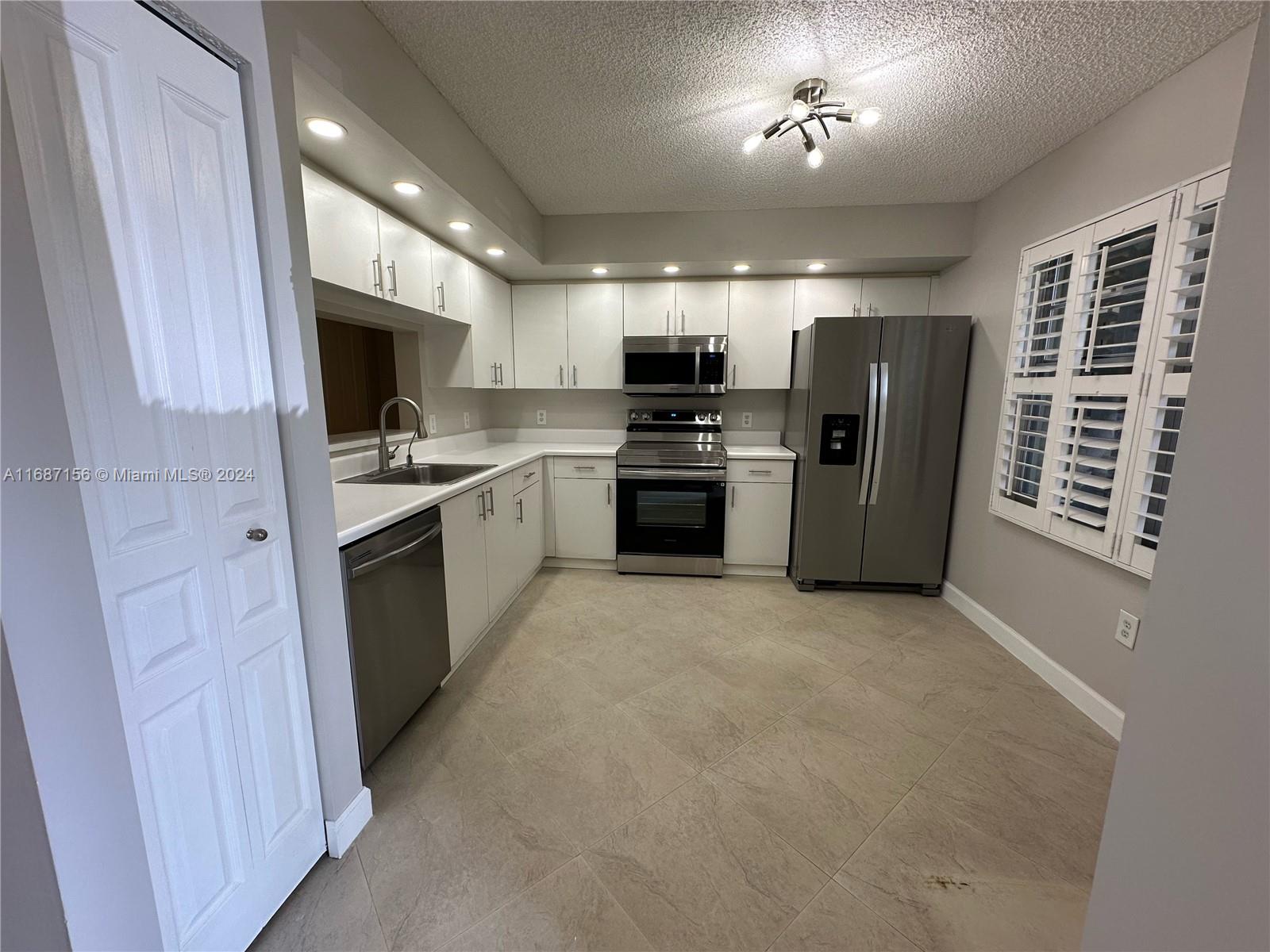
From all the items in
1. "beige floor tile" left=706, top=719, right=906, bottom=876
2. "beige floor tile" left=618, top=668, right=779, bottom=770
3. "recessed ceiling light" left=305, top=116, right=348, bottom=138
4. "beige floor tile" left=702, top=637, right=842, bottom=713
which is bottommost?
"beige floor tile" left=706, top=719, right=906, bottom=876

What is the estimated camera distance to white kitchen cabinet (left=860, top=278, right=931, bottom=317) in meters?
3.35

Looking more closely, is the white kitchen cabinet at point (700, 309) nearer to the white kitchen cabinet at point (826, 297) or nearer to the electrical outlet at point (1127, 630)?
the white kitchen cabinet at point (826, 297)

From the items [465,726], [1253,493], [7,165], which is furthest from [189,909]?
[1253,493]

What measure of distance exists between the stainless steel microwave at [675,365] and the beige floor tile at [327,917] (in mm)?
2919

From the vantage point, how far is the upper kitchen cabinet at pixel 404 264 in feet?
6.73

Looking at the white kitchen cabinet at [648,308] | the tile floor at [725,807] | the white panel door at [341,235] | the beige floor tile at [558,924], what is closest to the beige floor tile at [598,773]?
the tile floor at [725,807]

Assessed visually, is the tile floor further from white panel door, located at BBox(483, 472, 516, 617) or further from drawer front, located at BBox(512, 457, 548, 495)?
drawer front, located at BBox(512, 457, 548, 495)

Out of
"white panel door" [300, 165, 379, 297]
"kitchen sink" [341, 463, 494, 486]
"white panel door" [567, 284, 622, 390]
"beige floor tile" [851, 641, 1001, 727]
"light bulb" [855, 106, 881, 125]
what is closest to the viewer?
"white panel door" [300, 165, 379, 297]

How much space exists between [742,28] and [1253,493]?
5.90 ft

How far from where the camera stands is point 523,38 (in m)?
1.56

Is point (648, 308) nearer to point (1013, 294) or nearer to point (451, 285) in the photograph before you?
point (451, 285)

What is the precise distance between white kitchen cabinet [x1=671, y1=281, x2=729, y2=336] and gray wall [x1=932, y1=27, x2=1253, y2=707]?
1.46 m

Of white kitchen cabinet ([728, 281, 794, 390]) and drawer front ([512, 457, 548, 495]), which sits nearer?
drawer front ([512, 457, 548, 495])

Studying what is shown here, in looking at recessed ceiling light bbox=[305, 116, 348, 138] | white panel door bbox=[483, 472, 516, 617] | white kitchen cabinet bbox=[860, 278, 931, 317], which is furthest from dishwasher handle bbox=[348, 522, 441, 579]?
white kitchen cabinet bbox=[860, 278, 931, 317]
